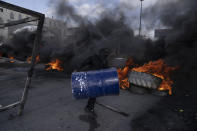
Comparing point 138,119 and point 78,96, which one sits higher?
point 78,96

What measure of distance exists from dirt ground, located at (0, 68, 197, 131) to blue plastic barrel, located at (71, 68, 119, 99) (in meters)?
0.63

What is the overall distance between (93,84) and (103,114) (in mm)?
905

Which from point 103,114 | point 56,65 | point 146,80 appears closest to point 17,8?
point 103,114

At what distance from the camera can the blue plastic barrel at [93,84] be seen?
3109mm

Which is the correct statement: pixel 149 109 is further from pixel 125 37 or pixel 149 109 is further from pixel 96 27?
pixel 96 27

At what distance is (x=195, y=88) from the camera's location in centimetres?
547

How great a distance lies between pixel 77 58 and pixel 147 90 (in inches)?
214

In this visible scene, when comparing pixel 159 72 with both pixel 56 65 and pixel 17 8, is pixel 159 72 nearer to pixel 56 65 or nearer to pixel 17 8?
pixel 17 8

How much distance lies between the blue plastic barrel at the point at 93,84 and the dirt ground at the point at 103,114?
25.0 inches

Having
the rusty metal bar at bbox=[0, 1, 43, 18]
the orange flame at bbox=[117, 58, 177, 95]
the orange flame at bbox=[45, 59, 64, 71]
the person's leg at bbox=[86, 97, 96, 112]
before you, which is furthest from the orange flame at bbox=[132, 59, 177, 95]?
the orange flame at bbox=[45, 59, 64, 71]

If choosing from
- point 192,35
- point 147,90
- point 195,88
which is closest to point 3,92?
point 147,90

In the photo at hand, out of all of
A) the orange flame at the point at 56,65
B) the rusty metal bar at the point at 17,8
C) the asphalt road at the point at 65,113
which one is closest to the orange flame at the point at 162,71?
the asphalt road at the point at 65,113

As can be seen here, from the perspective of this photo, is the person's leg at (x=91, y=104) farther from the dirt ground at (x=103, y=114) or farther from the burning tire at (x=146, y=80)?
the burning tire at (x=146, y=80)

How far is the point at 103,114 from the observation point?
343cm
